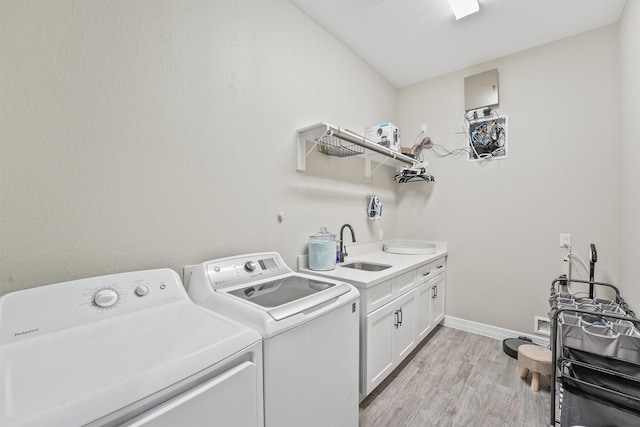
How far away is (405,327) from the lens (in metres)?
2.13

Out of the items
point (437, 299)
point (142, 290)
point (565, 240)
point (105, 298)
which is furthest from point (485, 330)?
point (105, 298)

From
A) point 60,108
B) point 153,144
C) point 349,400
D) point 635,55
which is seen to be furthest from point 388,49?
point 349,400

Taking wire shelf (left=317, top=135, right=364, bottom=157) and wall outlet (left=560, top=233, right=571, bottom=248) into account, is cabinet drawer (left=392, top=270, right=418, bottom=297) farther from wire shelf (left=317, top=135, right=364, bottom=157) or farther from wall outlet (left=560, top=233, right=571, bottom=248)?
wall outlet (left=560, top=233, right=571, bottom=248)

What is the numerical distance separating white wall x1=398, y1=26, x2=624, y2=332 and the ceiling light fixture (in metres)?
0.92

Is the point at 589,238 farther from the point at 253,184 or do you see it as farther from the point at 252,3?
the point at 252,3

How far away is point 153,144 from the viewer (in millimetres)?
1303

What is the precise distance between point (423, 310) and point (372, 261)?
2.19ft

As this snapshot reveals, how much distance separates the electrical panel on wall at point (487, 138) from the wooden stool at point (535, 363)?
1.72 m

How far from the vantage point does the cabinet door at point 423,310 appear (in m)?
2.35

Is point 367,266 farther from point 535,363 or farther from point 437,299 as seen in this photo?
point 535,363

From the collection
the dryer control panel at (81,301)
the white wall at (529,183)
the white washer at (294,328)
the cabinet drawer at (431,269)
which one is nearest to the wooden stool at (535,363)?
the white wall at (529,183)

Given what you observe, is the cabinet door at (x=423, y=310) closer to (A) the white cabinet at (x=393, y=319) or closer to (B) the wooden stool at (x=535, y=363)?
(A) the white cabinet at (x=393, y=319)

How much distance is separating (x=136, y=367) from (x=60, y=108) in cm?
103

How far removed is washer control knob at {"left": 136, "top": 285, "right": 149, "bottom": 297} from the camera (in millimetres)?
1089
